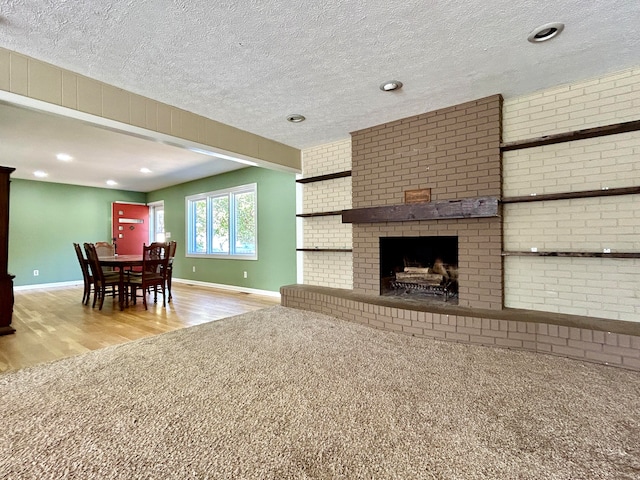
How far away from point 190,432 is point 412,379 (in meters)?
1.42

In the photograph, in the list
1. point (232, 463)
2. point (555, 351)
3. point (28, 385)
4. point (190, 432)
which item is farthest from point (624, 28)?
point (28, 385)

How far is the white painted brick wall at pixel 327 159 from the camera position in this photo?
4.22m

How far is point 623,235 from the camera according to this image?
253 cm

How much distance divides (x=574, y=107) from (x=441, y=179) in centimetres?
127

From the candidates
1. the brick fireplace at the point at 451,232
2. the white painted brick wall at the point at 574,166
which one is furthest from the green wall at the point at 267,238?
the white painted brick wall at the point at 574,166

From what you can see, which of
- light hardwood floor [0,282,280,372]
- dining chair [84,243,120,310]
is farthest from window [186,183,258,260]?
dining chair [84,243,120,310]

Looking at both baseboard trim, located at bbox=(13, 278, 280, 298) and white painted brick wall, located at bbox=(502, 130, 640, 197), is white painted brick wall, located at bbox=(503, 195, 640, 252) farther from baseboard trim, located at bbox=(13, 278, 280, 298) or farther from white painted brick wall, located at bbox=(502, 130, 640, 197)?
baseboard trim, located at bbox=(13, 278, 280, 298)

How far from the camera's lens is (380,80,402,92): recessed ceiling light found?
2670 mm

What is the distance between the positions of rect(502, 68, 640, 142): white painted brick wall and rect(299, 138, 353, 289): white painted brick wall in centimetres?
200

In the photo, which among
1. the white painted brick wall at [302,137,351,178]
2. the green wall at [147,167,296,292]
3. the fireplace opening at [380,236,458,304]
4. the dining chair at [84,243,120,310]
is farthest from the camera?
the green wall at [147,167,296,292]

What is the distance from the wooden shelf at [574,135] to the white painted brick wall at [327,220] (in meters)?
1.99

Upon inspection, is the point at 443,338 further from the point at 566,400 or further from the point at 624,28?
the point at 624,28

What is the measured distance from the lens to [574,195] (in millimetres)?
2621

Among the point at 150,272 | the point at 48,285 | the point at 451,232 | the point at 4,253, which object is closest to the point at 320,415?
the point at 451,232
